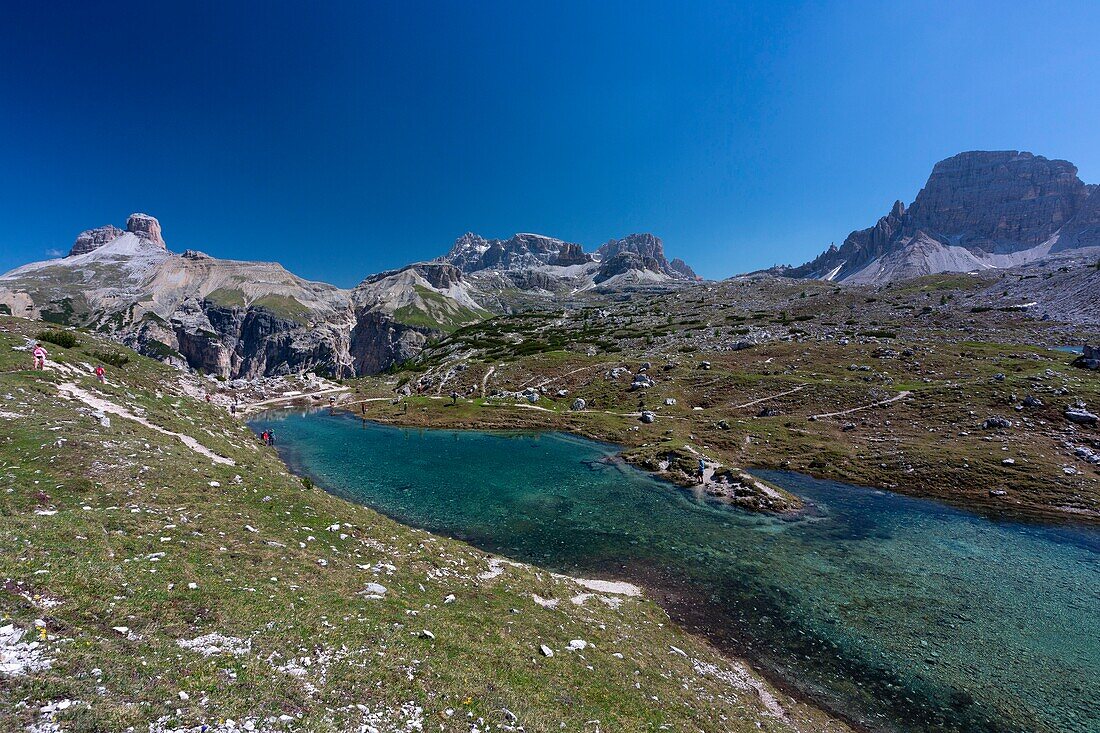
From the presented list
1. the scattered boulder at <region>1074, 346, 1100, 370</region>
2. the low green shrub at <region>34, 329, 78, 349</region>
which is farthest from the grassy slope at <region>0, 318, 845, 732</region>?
the scattered boulder at <region>1074, 346, 1100, 370</region>

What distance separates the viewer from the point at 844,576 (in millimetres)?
27375

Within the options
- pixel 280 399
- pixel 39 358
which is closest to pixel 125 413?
pixel 39 358

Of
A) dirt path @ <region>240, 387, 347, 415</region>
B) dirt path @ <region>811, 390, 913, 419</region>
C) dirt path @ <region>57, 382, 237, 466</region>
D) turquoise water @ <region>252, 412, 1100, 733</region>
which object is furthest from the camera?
dirt path @ <region>240, 387, 347, 415</region>

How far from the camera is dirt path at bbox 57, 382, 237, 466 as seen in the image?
30081 mm

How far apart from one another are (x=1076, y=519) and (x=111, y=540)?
6186 cm

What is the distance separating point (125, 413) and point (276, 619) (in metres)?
32.5

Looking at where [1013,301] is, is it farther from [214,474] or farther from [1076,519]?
[214,474]

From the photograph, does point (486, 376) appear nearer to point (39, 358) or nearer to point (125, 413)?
point (125, 413)

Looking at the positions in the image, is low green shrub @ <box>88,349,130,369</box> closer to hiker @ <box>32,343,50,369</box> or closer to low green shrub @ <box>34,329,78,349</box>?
low green shrub @ <box>34,329,78,349</box>

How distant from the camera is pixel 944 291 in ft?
504

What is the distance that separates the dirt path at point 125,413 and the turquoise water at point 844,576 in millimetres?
14386

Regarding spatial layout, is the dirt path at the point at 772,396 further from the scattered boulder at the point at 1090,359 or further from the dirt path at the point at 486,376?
the dirt path at the point at 486,376

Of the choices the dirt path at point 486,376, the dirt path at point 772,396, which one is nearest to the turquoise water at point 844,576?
the dirt path at point 772,396

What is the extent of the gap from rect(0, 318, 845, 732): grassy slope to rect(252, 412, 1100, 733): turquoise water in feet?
15.9
